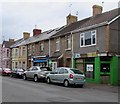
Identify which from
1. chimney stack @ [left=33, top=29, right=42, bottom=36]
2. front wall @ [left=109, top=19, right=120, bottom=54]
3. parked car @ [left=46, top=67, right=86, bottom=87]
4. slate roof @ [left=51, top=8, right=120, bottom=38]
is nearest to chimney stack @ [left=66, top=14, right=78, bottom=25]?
slate roof @ [left=51, top=8, right=120, bottom=38]

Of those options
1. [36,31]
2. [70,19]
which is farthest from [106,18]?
[36,31]

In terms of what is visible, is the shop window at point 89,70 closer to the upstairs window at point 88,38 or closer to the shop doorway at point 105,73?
the shop doorway at point 105,73

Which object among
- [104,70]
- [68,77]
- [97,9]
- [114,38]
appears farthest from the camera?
[97,9]

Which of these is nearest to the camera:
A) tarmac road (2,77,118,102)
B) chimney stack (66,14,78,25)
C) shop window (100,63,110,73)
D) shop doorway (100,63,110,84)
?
tarmac road (2,77,118,102)

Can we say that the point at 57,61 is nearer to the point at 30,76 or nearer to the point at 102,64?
the point at 30,76

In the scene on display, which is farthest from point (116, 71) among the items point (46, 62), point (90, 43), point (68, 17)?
point (68, 17)

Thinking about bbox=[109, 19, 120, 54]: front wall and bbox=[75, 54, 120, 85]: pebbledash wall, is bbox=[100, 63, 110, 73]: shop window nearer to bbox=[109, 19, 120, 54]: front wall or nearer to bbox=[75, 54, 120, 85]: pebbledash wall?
bbox=[75, 54, 120, 85]: pebbledash wall

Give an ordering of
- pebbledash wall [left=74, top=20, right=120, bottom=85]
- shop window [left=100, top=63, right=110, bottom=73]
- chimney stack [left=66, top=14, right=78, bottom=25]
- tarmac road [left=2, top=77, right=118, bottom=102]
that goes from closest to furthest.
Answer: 1. tarmac road [left=2, top=77, right=118, bottom=102]
2. pebbledash wall [left=74, top=20, right=120, bottom=85]
3. shop window [left=100, top=63, right=110, bottom=73]
4. chimney stack [left=66, top=14, right=78, bottom=25]

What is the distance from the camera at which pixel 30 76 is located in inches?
1099

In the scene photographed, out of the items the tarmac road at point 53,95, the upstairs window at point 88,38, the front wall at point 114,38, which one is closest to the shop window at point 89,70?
the upstairs window at point 88,38

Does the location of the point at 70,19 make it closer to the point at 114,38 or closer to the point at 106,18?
the point at 106,18

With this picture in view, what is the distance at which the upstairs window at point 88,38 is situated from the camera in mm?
26084

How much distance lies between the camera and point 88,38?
1056 inches

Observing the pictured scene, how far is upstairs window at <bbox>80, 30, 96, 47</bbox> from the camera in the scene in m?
26.1
